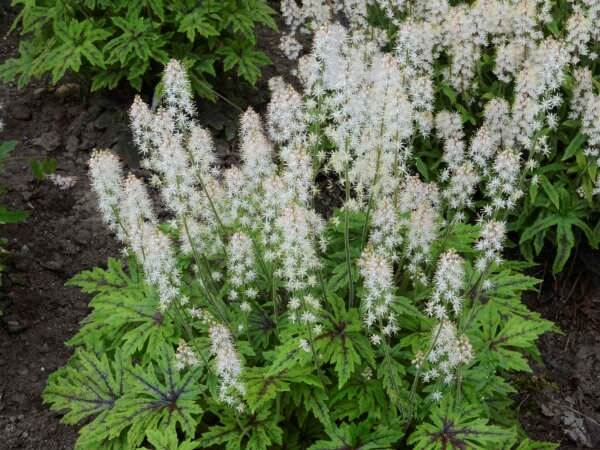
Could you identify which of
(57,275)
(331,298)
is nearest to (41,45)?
(57,275)

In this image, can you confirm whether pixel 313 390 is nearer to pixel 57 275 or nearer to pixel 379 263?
pixel 379 263

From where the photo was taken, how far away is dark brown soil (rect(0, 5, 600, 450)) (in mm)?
5398

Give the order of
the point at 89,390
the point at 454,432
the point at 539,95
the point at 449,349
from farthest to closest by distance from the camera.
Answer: the point at 539,95 → the point at 89,390 → the point at 454,432 → the point at 449,349

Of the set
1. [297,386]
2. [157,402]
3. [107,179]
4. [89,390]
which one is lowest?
[89,390]

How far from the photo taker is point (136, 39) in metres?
6.62

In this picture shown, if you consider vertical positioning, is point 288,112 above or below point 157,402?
above

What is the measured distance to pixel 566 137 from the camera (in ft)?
20.1

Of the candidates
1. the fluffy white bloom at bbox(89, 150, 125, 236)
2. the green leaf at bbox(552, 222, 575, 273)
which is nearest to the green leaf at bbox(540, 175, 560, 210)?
the green leaf at bbox(552, 222, 575, 273)

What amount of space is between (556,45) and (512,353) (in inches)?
76.6

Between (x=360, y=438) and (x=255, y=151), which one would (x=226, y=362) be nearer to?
(x=360, y=438)

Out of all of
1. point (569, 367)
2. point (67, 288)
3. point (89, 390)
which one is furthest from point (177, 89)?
point (569, 367)

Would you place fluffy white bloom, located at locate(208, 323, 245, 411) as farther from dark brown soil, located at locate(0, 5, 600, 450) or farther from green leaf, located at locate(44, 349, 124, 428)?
dark brown soil, located at locate(0, 5, 600, 450)

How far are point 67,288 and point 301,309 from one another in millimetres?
2863

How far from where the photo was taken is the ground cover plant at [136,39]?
21.5 feet
